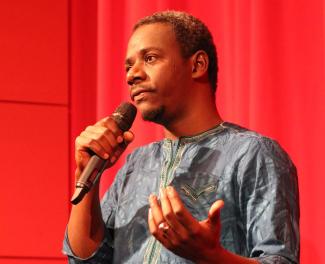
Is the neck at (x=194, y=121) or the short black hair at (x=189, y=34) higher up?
the short black hair at (x=189, y=34)

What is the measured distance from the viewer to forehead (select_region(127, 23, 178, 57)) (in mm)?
1397

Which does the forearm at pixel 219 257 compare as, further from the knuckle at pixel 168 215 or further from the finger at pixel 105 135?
the finger at pixel 105 135

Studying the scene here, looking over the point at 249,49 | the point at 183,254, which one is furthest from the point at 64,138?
the point at 183,254

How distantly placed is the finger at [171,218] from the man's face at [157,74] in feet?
1.11

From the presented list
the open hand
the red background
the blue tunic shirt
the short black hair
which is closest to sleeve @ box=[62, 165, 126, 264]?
the blue tunic shirt

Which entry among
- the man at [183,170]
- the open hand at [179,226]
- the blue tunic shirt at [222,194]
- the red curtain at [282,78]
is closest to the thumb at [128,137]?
the man at [183,170]

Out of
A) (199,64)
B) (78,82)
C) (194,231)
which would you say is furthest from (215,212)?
(78,82)

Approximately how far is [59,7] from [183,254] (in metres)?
1.53

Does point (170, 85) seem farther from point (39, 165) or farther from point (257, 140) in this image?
point (39, 165)

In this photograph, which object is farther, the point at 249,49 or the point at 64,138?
the point at 64,138

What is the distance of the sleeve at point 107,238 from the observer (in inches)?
54.6

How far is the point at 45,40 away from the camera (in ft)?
8.04

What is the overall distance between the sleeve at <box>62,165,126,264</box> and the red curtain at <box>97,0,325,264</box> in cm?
43

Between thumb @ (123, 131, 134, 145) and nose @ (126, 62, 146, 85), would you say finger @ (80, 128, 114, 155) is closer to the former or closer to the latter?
thumb @ (123, 131, 134, 145)
